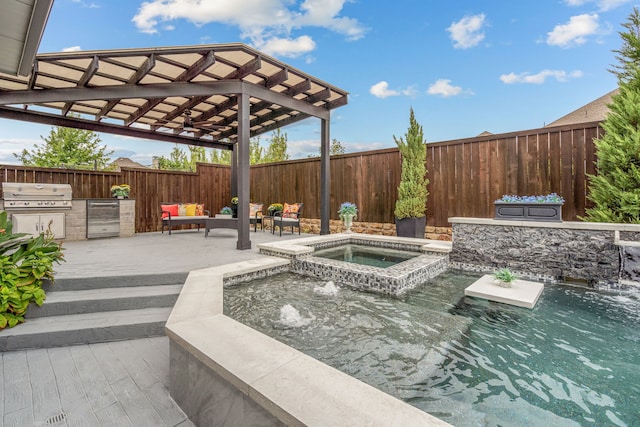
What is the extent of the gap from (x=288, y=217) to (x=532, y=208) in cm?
515

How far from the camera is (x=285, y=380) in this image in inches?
48.2

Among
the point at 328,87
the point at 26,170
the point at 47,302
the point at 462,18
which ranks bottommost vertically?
the point at 47,302

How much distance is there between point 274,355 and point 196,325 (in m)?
0.66

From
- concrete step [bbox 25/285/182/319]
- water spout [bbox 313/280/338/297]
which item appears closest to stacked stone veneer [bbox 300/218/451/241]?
water spout [bbox 313/280/338/297]

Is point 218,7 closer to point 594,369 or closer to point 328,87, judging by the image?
point 328,87

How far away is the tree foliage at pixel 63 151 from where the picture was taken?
1347cm

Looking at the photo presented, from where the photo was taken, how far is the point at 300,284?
147 inches

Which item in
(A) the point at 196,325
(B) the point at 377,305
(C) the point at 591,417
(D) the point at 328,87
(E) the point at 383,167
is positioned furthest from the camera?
Answer: (E) the point at 383,167

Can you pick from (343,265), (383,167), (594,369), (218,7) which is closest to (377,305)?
(343,265)

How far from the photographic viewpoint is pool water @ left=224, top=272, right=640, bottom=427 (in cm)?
150

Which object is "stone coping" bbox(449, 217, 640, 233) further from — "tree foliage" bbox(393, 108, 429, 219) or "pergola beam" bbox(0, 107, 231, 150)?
"pergola beam" bbox(0, 107, 231, 150)

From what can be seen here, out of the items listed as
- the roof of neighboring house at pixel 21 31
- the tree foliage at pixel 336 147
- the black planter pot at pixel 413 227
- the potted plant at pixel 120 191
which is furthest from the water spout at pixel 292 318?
the tree foliage at pixel 336 147

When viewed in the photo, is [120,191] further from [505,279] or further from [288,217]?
[505,279]

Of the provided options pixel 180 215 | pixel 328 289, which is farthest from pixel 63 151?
pixel 328 289
